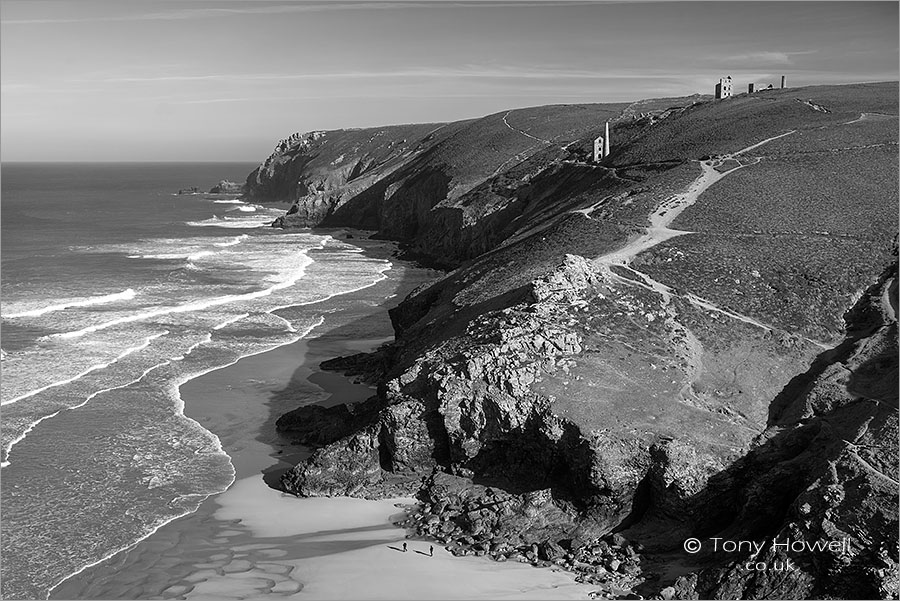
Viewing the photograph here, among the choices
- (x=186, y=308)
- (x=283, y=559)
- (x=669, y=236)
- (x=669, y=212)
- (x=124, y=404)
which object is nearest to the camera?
(x=283, y=559)

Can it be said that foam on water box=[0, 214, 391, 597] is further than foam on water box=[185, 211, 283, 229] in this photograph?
No

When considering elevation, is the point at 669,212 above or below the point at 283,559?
above

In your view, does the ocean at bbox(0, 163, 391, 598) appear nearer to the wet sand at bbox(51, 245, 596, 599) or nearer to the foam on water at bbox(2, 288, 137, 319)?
the foam on water at bbox(2, 288, 137, 319)

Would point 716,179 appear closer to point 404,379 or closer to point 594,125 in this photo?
point 404,379

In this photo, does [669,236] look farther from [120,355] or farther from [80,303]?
[80,303]

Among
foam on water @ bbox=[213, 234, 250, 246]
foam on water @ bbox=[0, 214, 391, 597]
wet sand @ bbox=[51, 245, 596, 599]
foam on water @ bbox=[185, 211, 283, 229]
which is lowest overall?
wet sand @ bbox=[51, 245, 596, 599]

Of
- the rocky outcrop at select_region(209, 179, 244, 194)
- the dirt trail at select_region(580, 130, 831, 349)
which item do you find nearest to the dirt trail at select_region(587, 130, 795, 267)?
the dirt trail at select_region(580, 130, 831, 349)

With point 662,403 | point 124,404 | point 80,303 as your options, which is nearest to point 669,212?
point 662,403

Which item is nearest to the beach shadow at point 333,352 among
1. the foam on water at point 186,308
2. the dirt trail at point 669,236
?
the foam on water at point 186,308
